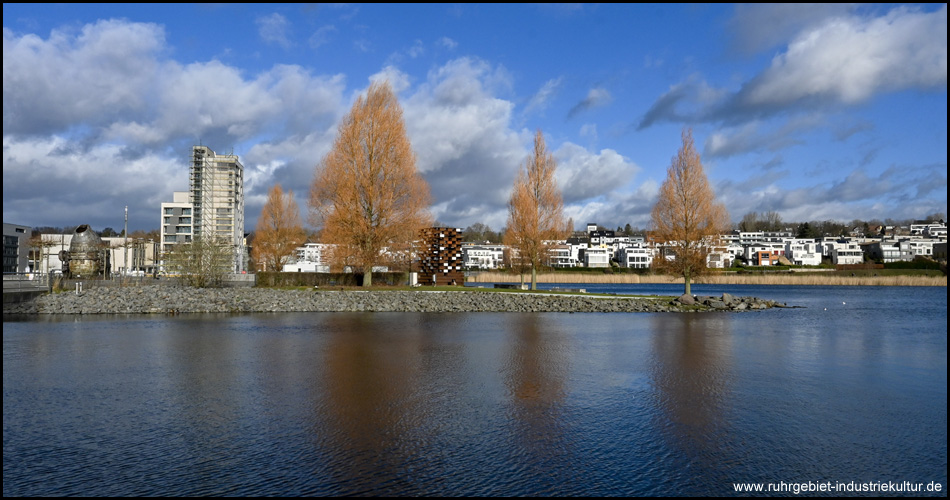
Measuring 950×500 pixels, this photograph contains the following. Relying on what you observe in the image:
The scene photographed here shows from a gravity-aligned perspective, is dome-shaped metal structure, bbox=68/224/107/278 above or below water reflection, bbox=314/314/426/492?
above

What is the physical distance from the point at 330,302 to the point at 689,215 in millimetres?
23197

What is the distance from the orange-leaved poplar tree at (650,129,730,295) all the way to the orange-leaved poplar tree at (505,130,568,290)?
7763mm

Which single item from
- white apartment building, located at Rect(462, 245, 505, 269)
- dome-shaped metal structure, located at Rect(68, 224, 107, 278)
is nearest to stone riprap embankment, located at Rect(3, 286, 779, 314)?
dome-shaped metal structure, located at Rect(68, 224, 107, 278)

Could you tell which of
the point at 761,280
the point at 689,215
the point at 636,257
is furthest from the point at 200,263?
the point at 636,257

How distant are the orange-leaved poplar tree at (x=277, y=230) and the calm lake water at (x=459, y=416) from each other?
37707mm

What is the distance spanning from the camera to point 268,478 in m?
6.40

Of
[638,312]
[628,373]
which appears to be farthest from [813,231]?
[628,373]

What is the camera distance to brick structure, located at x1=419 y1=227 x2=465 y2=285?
148 ft

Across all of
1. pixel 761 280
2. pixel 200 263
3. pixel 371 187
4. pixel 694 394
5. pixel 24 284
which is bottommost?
pixel 761 280

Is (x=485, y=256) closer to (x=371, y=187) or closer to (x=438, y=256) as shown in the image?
(x=438, y=256)

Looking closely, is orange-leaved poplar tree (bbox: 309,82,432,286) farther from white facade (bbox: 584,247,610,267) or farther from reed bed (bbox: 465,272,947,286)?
white facade (bbox: 584,247,610,267)

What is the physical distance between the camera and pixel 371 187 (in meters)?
39.5

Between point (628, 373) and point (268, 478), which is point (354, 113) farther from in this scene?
point (268, 478)

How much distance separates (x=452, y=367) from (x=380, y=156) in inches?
1123
